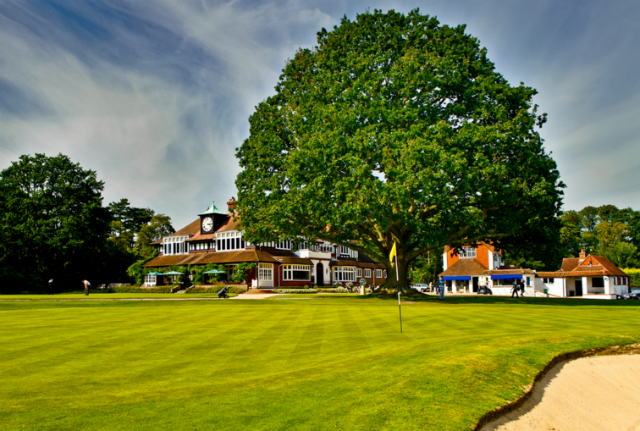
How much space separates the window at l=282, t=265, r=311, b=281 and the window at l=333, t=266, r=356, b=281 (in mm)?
8348

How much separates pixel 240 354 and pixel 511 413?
527 cm

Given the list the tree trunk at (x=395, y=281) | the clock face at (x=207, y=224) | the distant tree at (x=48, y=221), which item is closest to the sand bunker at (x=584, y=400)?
the tree trunk at (x=395, y=281)

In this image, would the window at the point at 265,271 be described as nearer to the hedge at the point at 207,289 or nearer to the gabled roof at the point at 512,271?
the hedge at the point at 207,289

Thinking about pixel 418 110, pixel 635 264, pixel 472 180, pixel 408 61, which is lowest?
pixel 635 264

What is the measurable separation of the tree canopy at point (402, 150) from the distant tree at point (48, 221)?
36851 mm

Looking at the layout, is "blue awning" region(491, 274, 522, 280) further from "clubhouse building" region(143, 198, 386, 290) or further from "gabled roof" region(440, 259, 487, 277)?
"clubhouse building" region(143, 198, 386, 290)

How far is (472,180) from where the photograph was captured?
94.7 feet

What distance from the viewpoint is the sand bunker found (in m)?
7.34

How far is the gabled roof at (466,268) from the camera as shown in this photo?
6629 cm

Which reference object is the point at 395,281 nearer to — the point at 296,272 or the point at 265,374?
the point at 265,374

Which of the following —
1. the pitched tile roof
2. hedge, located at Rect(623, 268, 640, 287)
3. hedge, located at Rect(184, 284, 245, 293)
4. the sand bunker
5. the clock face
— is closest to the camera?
the sand bunker

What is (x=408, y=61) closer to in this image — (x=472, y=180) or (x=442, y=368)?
(x=472, y=180)

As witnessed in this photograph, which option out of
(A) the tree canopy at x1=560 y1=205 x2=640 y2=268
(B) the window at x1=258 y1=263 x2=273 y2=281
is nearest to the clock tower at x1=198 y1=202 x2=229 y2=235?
(B) the window at x1=258 y1=263 x2=273 y2=281

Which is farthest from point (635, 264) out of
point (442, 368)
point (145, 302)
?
point (442, 368)
